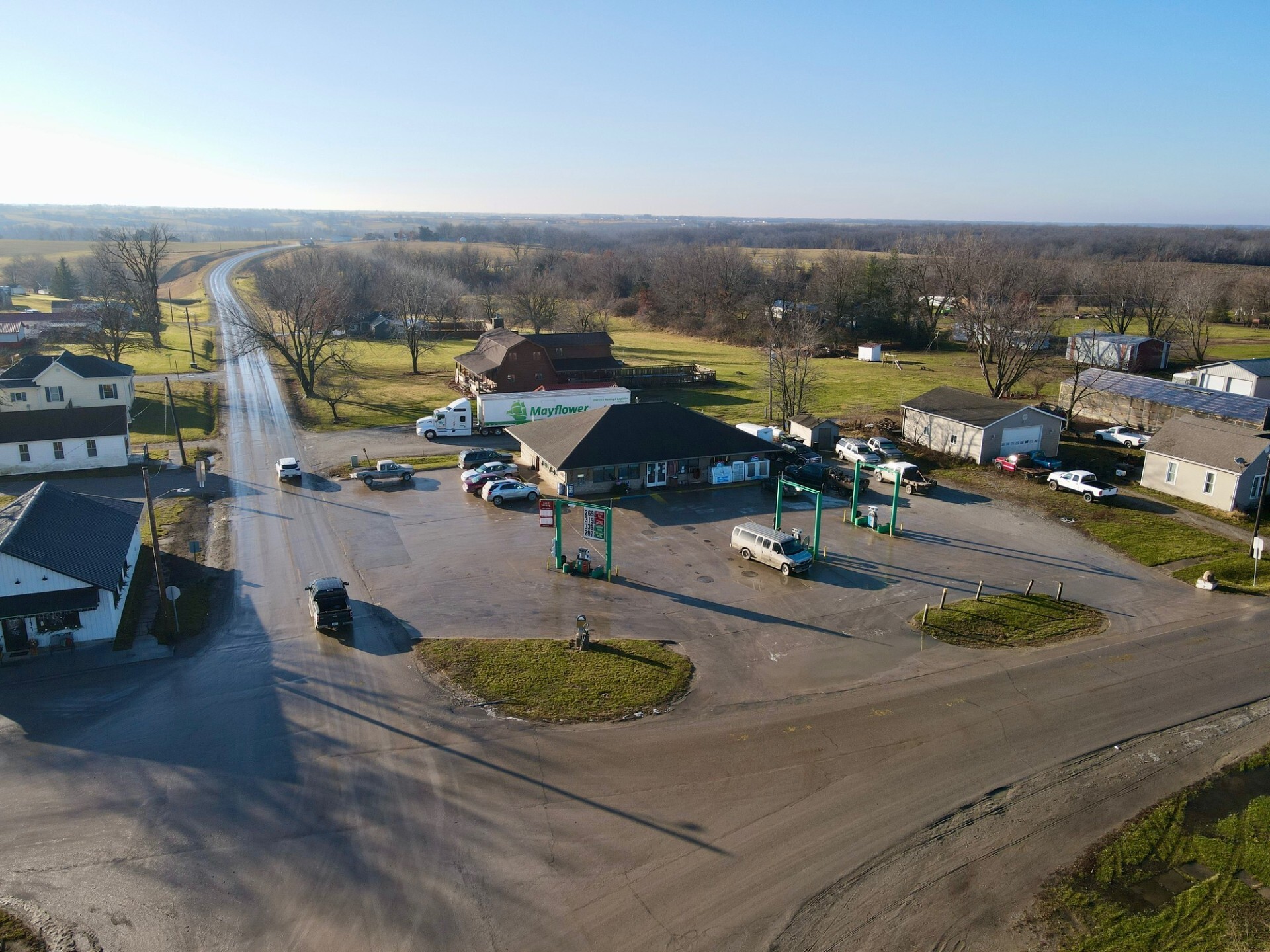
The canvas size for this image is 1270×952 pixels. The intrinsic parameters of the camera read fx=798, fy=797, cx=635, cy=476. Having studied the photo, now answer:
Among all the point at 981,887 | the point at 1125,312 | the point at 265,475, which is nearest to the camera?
the point at 981,887

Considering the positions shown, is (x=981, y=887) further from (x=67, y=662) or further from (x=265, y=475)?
(x=265, y=475)

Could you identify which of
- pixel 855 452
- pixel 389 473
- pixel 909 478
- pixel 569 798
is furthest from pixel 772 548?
pixel 389 473

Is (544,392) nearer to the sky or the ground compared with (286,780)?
nearer to the sky

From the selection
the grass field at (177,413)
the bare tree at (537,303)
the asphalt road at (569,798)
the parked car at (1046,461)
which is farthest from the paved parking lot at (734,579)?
the bare tree at (537,303)

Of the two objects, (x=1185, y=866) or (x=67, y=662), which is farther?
(x=67, y=662)

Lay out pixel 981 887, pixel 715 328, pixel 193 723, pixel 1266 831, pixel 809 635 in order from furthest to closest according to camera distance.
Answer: pixel 715 328 < pixel 809 635 < pixel 193 723 < pixel 1266 831 < pixel 981 887

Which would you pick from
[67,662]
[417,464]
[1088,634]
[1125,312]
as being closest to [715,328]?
[1125,312]

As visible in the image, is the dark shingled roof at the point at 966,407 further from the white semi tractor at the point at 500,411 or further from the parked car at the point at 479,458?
the parked car at the point at 479,458
